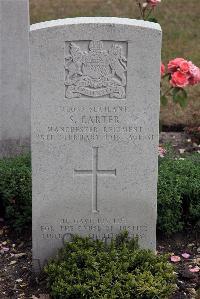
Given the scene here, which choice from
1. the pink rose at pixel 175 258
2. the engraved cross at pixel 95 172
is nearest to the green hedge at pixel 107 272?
the engraved cross at pixel 95 172

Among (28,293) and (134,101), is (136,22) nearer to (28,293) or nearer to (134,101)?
(134,101)

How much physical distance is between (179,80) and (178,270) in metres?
1.40

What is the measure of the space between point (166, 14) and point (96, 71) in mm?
7856

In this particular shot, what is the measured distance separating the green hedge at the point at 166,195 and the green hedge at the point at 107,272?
65 centimetres

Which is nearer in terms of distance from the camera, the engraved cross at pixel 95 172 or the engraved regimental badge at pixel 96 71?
the engraved regimental badge at pixel 96 71

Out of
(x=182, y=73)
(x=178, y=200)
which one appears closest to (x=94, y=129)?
(x=178, y=200)

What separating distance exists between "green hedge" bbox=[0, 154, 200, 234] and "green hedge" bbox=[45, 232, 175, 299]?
2.13 ft

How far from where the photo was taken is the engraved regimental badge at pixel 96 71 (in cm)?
436

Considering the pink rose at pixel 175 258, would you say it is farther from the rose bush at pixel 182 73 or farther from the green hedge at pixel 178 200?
the rose bush at pixel 182 73

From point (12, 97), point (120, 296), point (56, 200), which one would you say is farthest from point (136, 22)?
point (12, 97)

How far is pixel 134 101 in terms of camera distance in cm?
447

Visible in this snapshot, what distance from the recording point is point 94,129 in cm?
453

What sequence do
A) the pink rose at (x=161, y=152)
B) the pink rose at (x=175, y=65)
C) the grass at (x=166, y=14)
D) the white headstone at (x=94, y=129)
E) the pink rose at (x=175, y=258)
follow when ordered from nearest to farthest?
1. the white headstone at (x=94, y=129)
2. the pink rose at (x=175, y=258)
3. the pink rose at (x=175, y=65)
4. the pink rose at (x=161, y=152)
5. the grass at (x=166, y=14)

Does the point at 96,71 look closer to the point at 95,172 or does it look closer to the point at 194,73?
the point at 95,172
